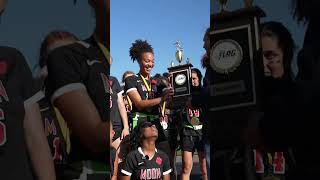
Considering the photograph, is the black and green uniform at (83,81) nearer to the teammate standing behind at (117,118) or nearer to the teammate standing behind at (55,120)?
the teammate standing behind at (55,120)

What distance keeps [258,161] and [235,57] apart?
0.49m

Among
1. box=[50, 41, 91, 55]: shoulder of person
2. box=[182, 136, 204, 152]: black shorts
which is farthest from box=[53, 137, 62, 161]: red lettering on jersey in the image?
box=[182, 136, 204, 152]: black shorts

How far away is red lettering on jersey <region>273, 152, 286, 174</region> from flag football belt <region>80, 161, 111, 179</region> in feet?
3.15

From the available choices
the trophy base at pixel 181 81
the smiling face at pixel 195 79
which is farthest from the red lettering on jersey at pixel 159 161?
the smiling face at pixel 195 79

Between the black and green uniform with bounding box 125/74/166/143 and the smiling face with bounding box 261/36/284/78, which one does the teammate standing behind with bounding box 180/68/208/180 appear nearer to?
the black and green uniform with bounding box 125/74/166/143

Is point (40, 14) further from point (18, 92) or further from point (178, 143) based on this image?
point (178, 143)

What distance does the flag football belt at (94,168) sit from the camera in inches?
98.7

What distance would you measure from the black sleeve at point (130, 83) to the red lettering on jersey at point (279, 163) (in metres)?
2.00

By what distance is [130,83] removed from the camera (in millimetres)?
3994

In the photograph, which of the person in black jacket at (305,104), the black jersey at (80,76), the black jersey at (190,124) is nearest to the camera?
the person in black jacket at (305,104)

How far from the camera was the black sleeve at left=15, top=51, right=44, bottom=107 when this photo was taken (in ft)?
7.01

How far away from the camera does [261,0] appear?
2.19 metres

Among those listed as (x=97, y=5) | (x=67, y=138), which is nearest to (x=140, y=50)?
(x=97, y=5)

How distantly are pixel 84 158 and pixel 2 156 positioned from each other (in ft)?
1.86
